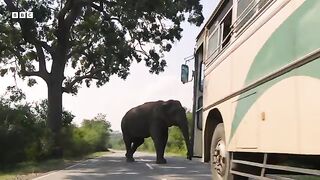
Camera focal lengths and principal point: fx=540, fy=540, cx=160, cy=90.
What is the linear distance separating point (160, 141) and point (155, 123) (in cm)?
111

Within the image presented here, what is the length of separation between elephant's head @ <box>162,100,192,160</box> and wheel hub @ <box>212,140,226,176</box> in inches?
567

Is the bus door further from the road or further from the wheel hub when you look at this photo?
the road

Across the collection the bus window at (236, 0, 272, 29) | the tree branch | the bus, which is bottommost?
the bus

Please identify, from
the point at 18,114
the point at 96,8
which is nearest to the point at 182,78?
the point at 18,114

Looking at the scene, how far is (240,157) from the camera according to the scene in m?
7.23

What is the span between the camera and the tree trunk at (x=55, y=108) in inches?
1193

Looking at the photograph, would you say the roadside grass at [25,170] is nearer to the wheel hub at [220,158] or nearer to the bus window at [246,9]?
the wheel hub at [220,158]

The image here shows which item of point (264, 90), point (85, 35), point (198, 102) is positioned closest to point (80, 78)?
point (85, 35)

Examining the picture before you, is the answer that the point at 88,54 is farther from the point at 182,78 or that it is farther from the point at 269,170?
the point at 269,170

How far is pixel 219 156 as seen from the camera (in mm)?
8391

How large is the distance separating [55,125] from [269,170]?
2574 cm

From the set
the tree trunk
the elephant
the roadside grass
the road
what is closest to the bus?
the road

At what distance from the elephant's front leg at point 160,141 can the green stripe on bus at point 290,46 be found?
1738 centimetres

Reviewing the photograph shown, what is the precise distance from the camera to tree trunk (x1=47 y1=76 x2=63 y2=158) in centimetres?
3030
